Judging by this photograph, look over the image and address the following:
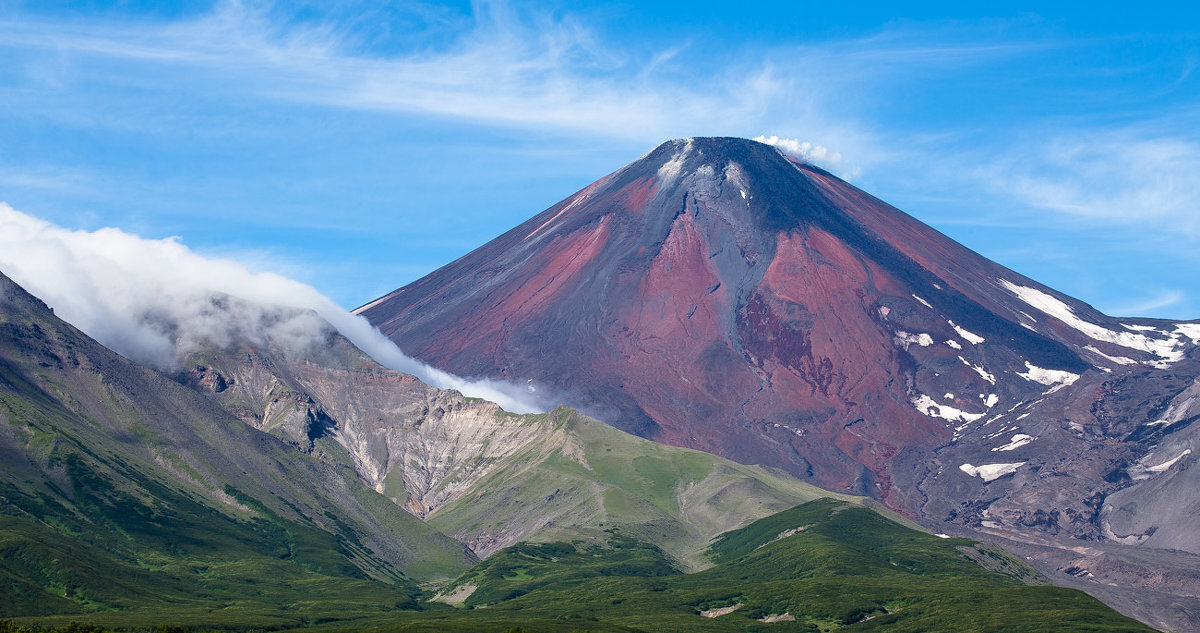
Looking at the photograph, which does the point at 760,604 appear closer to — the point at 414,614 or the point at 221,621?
the point at 414,614

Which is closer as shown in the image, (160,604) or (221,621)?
(221,621)

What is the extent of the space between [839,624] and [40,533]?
4267 inches

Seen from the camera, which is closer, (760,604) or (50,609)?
(50,609)

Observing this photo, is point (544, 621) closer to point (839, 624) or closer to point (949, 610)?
point (839, 624)

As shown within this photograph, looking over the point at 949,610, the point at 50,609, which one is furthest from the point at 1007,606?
the point at 50,609

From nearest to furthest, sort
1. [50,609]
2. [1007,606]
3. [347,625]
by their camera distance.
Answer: [50,609] → [347,625] → [1007,606]

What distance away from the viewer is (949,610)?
18712 cm

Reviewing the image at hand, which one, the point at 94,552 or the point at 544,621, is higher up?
the point at 94,552

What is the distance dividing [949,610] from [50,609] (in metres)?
115

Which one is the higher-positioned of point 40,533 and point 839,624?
point 40,533

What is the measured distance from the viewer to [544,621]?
Result: 17975 centimetres

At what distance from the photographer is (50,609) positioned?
6526 inches

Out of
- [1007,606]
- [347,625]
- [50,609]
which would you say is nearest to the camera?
[50,609]

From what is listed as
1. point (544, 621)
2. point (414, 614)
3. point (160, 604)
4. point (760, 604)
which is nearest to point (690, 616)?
point (760, 604)
